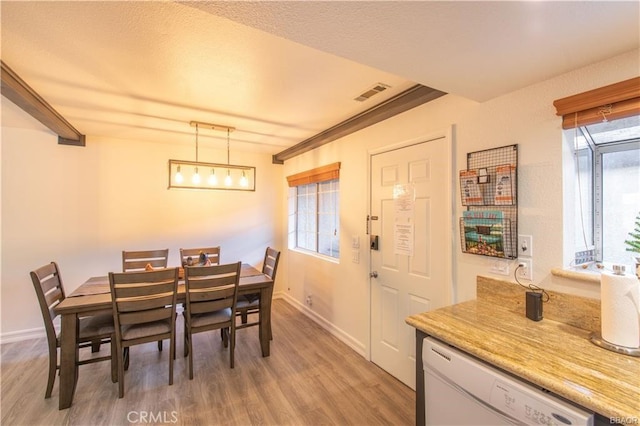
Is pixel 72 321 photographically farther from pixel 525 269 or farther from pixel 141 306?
pixel 525 269

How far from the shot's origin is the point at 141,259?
3.24 meters

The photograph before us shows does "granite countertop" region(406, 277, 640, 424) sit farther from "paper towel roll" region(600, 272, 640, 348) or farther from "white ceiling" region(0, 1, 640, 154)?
"white ceiling" region(0, 1, 640, 154)

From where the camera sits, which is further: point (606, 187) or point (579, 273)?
point (606, 187)

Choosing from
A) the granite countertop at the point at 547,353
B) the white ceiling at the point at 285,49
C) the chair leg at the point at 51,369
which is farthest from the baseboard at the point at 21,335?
the granite countertop at the point at 547,353

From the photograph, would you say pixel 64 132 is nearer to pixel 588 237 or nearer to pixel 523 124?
pixel 523 124

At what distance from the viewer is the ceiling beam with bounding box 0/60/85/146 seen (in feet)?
6.15

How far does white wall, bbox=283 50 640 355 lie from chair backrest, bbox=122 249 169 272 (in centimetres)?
221

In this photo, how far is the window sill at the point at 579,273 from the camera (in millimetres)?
1330

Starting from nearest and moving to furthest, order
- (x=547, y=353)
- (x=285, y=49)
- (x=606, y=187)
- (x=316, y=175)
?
(x=547, y=353) → (x=606, y=187) → (x=285, y=49) → (x=316, y=175)

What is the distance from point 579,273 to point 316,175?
2.69 metres

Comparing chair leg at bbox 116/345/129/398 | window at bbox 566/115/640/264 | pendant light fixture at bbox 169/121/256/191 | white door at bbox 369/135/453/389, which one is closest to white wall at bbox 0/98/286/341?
pendant light fixture at bbox 169/121/256/191

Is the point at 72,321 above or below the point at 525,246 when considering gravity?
below

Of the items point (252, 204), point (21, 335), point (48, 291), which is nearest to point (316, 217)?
point (252, 204)

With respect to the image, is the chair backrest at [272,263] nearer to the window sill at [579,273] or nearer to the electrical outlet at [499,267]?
the electrical outlet at [499,267]
